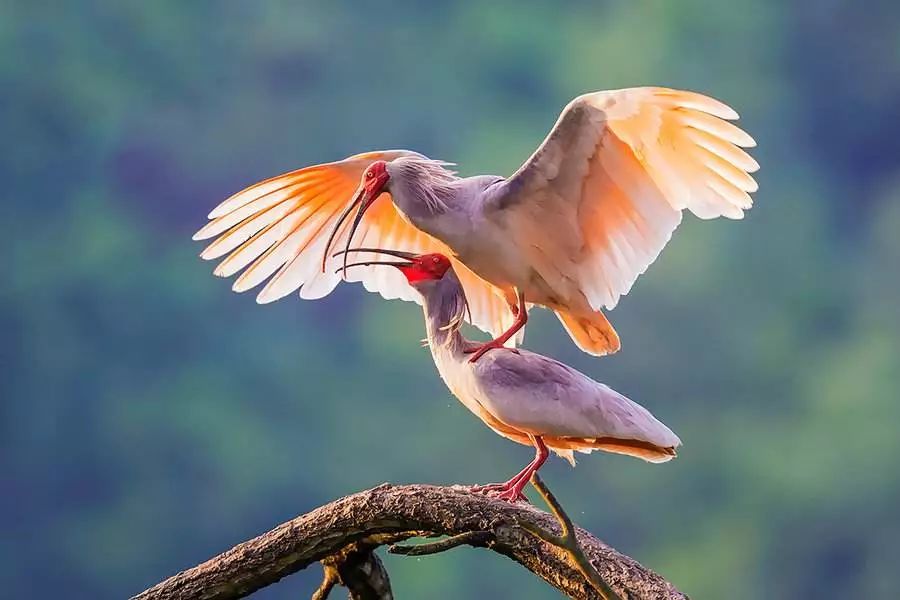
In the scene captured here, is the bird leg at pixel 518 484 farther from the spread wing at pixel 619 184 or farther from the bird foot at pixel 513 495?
the spread wing at pixel 619 184

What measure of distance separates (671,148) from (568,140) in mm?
237

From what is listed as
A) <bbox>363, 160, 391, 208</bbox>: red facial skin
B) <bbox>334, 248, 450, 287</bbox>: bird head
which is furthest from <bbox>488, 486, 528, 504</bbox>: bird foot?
<bbox>363, 160, 391, 208</bbox>: red facial skin

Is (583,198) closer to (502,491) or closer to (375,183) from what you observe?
(375,183)

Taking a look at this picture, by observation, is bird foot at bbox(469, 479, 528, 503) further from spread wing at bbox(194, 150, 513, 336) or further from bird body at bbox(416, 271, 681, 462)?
spread wing at bbox(194, 150, 513, 336)

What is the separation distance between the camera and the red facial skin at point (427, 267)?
3094mm

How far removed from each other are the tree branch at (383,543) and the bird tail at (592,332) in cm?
61

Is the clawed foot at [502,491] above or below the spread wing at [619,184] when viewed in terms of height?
below

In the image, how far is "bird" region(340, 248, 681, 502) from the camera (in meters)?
2.90

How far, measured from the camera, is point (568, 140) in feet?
9.89

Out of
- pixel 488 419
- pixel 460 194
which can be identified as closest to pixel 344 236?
pixel 460 194

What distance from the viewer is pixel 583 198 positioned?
315 cm

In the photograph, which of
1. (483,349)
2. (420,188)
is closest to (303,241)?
(420,188)

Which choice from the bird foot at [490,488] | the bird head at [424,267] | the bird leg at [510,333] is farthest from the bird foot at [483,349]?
the bird foot at [490,488]

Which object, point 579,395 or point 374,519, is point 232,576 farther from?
point 579,395
